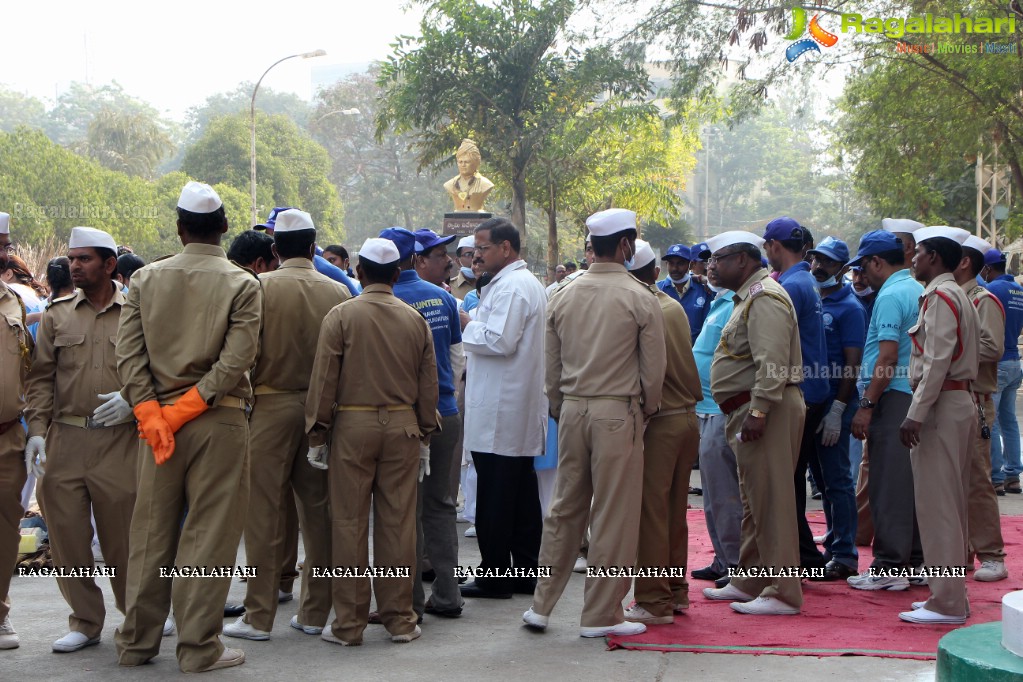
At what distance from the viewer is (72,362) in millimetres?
5586

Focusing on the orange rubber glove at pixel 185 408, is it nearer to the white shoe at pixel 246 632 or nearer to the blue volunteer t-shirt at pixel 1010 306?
the white shoe at pixel 246 632

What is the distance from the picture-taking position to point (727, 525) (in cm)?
693

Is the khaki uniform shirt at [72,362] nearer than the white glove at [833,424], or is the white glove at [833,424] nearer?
the khaki uniform shirt at [72,362]

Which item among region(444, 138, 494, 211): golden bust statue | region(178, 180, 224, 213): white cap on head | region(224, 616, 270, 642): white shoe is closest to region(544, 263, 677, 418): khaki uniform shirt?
region(178, 180, 224, 213): white cap on head

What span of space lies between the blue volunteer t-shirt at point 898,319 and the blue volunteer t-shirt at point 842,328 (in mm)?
283

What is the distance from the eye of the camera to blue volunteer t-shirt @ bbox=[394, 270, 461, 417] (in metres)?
6.34

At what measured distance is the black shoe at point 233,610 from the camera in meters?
6.25

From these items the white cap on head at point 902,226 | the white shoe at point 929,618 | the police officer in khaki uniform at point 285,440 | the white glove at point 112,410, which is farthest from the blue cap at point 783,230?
the white glove at point 112,410

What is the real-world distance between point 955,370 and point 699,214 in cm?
8685

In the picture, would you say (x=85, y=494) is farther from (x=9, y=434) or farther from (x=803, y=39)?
(x=803, y=39)

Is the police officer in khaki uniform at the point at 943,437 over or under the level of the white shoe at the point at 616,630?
over

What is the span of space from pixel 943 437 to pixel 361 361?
3.02 metres

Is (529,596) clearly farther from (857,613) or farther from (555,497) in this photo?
(857,613)

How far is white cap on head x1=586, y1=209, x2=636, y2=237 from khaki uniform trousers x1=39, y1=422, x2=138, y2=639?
2.53m
